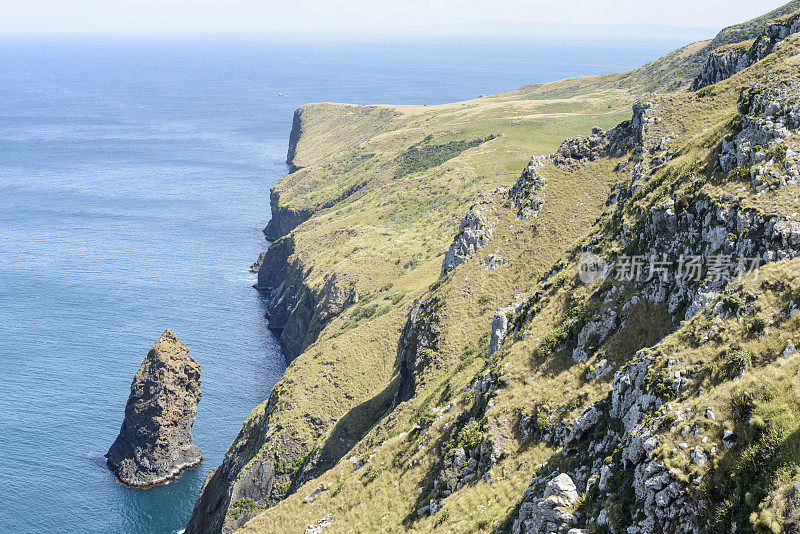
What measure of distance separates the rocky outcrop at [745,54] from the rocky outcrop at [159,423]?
8024 centimetres

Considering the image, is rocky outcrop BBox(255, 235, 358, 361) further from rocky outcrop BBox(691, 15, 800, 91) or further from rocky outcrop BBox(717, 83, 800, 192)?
rocky outcrop BBox(717, 83, 800, 192)

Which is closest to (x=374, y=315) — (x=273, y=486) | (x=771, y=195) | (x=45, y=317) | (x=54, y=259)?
(x=273, y=486)

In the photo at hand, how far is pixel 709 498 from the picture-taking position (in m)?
20.2

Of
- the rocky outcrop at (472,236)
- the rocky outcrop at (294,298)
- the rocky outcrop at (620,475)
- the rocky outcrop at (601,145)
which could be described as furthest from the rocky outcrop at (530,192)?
the rocky outcrop at (294,298)

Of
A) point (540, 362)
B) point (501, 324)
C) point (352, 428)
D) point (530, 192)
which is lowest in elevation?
point (352, 428)

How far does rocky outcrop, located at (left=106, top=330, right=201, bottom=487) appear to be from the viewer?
303 feet

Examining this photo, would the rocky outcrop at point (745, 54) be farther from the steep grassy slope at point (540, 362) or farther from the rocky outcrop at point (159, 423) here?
the rocky outcrop at point (159, 423)

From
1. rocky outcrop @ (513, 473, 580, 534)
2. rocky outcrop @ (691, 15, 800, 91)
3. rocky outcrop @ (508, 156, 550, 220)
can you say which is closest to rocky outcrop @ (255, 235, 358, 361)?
rocky outcrop @ (508, 156, 550, 220)

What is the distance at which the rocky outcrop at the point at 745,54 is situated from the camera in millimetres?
53469

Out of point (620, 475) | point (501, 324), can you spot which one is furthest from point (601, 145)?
point (620, 475)

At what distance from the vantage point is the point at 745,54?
58.4 m

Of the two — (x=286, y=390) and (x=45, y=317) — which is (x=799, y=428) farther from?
(x=45, y=317)

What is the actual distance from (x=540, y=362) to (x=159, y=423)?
239 ft

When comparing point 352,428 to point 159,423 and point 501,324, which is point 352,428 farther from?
point 159,423
